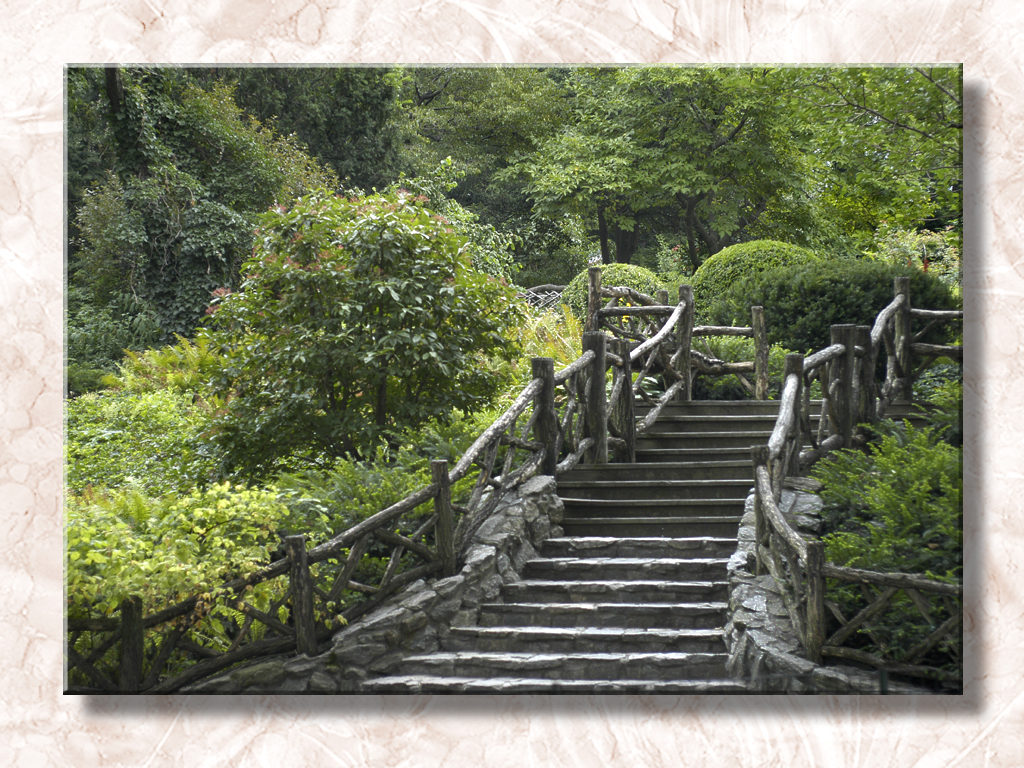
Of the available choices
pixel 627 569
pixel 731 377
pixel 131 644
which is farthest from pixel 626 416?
pixel 131 644

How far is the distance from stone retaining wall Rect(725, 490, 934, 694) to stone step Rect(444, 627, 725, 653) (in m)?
0.18

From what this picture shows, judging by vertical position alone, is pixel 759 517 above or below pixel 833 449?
below

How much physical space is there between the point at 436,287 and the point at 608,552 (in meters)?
2.25

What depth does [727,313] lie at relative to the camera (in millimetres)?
10266

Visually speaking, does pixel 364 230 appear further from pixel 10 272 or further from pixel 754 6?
pixel 754 6

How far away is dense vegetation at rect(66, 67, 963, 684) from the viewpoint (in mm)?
4316

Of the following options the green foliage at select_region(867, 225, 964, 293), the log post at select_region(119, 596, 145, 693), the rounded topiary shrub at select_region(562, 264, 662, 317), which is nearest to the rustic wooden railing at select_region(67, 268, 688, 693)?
the log post at select_region(119, 596, 145, 693)

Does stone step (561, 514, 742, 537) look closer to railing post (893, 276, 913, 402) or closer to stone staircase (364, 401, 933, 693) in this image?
stone staircase (364, 401, 933, 693)

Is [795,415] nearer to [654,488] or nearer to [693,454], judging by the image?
[654,488]

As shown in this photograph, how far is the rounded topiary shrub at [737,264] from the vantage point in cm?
1064

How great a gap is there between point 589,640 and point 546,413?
210 centimetres

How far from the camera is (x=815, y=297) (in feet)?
30.8

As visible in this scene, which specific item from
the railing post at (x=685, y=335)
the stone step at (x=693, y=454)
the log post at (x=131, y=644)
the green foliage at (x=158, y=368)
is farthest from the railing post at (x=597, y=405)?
the green foliage at (x=158, y=368)

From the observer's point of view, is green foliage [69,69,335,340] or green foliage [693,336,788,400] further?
green foliage [69,69,335,340]
